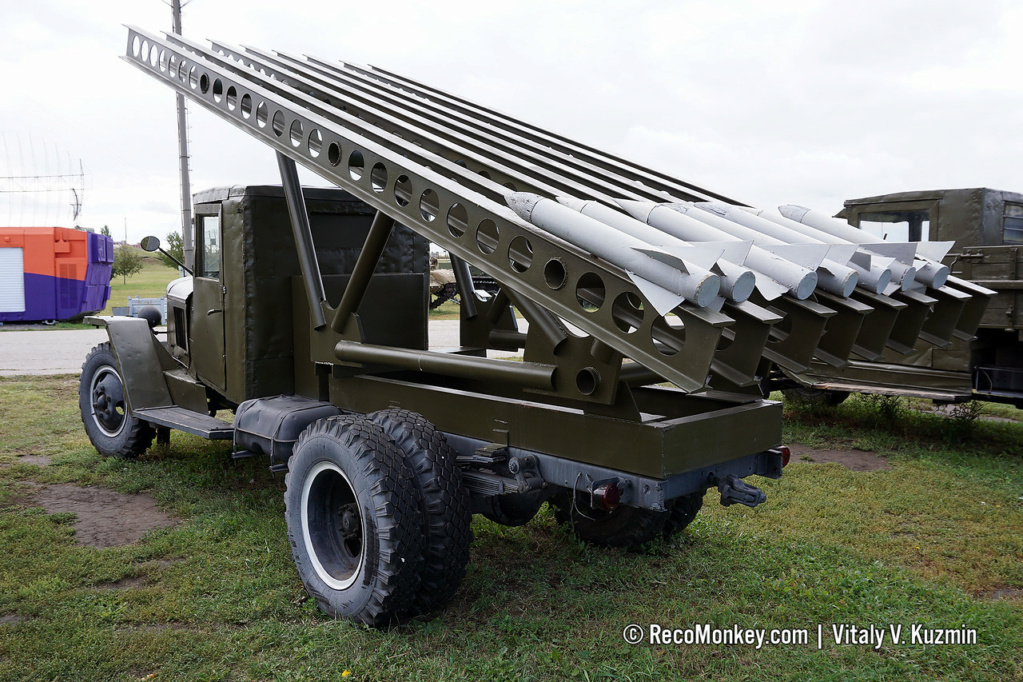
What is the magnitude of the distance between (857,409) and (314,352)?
6868 mm

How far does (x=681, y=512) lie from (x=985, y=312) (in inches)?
148

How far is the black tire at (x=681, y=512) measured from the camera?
4.88 m

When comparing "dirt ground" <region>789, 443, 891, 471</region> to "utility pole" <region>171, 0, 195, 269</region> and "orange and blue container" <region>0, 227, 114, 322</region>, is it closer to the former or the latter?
"utility pole" <region>171, 0, 195, 269</region>

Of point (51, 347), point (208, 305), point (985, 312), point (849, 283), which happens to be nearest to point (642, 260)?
point (849, 283)

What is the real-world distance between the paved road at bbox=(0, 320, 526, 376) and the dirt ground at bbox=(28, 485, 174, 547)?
15.2 ft

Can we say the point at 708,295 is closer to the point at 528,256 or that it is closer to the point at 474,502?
the point at 528,256

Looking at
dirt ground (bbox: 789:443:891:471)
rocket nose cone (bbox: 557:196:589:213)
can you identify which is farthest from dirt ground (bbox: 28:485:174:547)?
dirt ground (bbox: 789:443:891:471)

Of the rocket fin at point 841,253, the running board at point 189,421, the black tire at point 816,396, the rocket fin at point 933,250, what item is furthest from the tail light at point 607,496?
the black tire at point 816,396

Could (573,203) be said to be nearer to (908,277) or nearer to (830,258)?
(830,258)

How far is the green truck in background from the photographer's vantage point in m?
7.28

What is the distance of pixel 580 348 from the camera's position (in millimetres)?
3768

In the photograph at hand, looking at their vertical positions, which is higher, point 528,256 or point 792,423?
point 528,256

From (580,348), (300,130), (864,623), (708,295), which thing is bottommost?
(864,623)

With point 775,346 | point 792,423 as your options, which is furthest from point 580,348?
point 792,423
